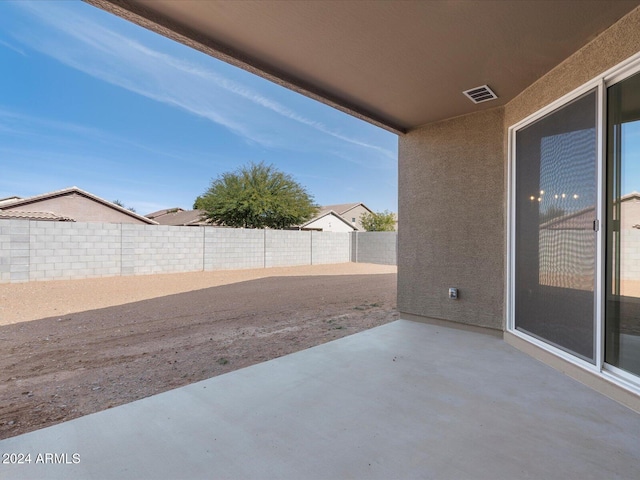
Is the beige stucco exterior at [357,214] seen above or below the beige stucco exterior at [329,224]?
above

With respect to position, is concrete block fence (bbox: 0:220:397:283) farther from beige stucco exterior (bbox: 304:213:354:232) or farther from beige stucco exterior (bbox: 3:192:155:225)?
beige stucco exterior (bbox: 304:213:354:232)

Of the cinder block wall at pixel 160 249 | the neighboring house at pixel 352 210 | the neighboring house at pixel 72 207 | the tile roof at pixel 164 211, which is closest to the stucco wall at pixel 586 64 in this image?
the cinder block wall at pixel 160 249

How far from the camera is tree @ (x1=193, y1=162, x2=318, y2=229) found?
54.7 ft

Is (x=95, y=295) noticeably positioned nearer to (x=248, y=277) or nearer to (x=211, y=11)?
(x=248, y=277)

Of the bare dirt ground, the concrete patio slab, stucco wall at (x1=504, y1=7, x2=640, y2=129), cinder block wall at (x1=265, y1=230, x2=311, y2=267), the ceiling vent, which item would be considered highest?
the ceiling vent

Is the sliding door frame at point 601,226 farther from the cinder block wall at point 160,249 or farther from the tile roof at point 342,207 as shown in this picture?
the tile roof at point 342,207

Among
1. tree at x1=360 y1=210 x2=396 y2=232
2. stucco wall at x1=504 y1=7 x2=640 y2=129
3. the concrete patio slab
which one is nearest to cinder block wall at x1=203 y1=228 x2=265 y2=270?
the concrete patio slab

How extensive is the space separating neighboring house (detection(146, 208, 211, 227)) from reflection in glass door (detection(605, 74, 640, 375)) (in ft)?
72.5

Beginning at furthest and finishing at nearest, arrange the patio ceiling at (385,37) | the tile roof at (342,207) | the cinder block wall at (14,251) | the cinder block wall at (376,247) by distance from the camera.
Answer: the tile roof at (342,207), the cinder block wall at (376,247), the cinder block wall at (14,251), the patio ceiling at (385,37)

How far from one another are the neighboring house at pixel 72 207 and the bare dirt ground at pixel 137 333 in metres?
10.2

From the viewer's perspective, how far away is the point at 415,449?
Result: 5.02ft

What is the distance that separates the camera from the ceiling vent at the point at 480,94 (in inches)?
119

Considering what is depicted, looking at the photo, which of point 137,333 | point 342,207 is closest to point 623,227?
point 137,333

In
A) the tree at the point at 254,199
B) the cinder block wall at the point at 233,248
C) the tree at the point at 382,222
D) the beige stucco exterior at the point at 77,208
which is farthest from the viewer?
the tree at the point at 382,222
